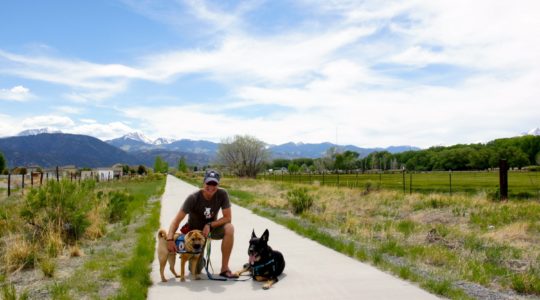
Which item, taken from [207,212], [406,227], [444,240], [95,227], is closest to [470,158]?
[406,227]

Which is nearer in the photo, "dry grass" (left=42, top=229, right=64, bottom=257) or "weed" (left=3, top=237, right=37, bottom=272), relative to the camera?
"weed" (left=3, top=237, right=37, bottom=272)

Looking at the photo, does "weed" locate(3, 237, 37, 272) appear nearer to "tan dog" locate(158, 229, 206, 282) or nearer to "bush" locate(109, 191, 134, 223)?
"tan dog" locate(158, 229, 206, 282)

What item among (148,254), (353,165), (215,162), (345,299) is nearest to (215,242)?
(148,254)

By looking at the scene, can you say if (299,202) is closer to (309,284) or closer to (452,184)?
(309,284)

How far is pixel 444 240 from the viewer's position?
1059cm

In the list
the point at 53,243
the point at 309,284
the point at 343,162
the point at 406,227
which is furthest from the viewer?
the point at 343,162

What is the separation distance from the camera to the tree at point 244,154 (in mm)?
89812

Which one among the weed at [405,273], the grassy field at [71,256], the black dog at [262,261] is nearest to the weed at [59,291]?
the grassy field at [71,256]

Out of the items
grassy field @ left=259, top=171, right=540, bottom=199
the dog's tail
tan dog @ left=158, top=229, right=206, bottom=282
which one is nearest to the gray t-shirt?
tan dog @ left=158, top=229, right=206, bottom=282

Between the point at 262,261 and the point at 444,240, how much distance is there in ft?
18.9

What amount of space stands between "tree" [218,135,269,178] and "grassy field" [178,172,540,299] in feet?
230

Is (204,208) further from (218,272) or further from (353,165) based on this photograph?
(353,165)

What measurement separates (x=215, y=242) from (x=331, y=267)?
3705mm

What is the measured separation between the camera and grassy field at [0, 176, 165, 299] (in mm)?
6363
